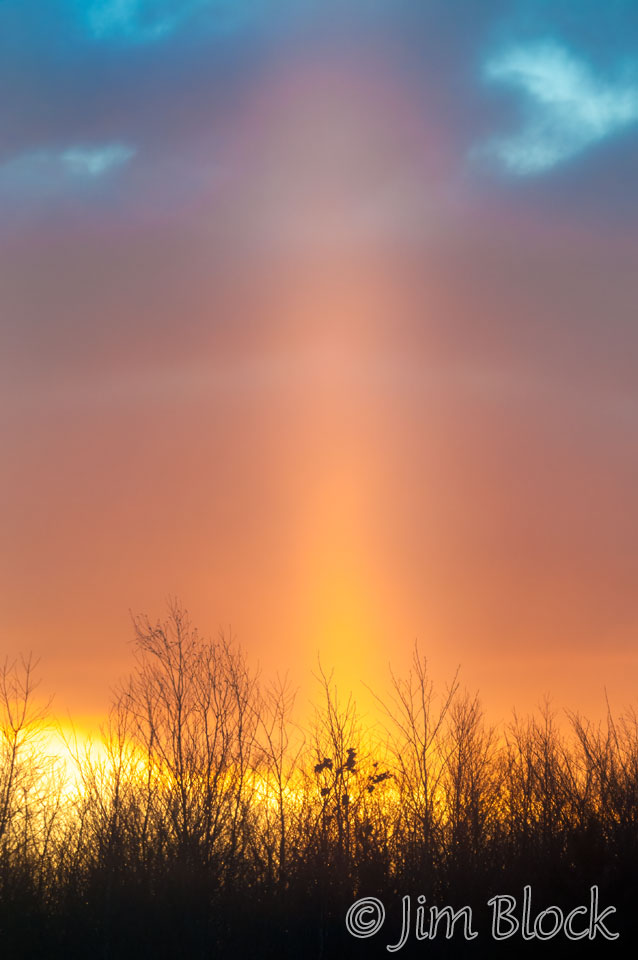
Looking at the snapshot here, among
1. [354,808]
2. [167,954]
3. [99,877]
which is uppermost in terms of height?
[354,808]

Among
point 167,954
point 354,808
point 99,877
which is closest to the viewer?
point 167,954

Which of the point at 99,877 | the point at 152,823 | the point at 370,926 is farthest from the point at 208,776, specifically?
the point at 370,926

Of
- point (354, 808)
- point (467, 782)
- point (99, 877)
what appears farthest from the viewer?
point (467, 782)

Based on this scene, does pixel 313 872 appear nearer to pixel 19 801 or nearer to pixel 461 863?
pixel 461 863

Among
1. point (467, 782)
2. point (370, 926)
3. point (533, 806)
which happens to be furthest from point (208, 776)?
point (533, 806)

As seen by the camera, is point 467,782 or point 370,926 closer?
point 370,926

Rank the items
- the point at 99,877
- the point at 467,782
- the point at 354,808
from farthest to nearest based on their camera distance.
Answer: the point at 467,782, the point at 354,808, the point at 99,877

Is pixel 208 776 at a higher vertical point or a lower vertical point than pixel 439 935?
higher

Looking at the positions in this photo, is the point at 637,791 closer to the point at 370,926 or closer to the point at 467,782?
the point at 467,782

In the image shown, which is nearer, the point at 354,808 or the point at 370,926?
the point at 370,926

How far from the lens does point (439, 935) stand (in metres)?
26.5

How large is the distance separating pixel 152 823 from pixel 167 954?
4.12 metres

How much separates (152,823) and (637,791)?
14980mm

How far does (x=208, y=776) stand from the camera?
97.2 feet
